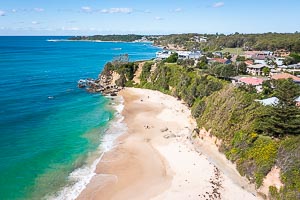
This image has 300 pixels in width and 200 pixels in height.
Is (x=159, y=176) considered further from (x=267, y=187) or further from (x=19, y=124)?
(x=19, y=124)

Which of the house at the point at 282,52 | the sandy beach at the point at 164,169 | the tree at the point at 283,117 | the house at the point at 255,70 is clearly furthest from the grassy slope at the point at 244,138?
the house at the point at 282,52

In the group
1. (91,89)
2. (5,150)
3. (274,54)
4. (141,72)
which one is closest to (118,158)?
(5,150)

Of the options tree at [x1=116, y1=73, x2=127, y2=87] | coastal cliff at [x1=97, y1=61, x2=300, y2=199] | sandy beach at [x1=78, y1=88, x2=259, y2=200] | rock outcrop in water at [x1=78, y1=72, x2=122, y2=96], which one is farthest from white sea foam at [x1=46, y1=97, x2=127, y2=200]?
tree at [x1=116, y1=73, x2=127, y2=87]

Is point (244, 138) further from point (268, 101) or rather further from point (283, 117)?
point (268, 101)

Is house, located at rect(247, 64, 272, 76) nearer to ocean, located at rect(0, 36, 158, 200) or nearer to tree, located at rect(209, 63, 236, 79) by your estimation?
tree, located at rect(209, 63, 236, 79)

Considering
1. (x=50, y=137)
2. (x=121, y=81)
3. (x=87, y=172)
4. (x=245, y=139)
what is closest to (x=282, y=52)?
(x=121, y=81)

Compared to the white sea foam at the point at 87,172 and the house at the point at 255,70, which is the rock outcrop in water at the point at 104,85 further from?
the house at the point at 255,70
